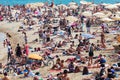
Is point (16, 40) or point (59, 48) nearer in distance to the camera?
point (59, 48)

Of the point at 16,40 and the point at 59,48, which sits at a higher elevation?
the point at 59,48

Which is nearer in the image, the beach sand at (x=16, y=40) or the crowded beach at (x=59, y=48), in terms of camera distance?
the beach sand at (x=16, y=40)

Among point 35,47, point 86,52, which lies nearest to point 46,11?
point 35,47

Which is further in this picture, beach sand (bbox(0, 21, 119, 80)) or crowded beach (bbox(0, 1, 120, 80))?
crowded beach (bbox(0, 1, 120, 80))

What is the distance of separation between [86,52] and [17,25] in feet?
56.8

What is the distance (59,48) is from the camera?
89.4 feet

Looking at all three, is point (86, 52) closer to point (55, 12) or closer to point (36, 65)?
point (36, 65)

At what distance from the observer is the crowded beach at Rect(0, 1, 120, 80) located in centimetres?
2031


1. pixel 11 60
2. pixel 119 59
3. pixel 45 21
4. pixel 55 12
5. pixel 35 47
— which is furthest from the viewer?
pixel 55 12

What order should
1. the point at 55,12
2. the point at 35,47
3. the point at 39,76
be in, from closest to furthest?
1. the point at 39,76
2. the point at 35,47
3. the point at 55,12

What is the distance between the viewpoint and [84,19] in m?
38.9

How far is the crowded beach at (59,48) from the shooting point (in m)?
20.3

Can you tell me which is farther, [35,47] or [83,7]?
[83,7]

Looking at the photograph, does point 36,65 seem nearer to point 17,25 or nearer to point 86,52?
point 86,52
